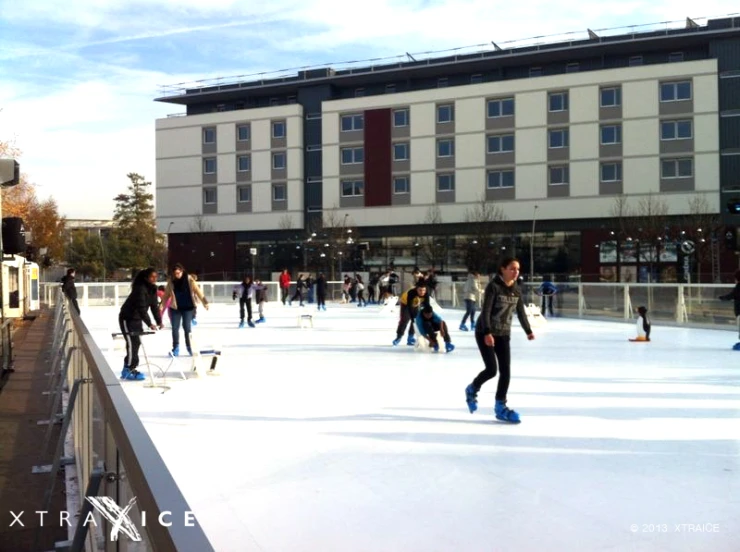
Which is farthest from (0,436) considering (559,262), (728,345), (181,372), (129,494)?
(559,262)

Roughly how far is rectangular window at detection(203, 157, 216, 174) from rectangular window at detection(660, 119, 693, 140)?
35.8 metres

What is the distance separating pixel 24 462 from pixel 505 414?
4.41m

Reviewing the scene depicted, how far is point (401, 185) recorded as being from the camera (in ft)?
218

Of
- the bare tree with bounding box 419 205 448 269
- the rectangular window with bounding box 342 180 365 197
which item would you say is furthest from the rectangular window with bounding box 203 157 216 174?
the bare tree with bounding box 419 205 448 269

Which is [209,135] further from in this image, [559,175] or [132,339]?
[132,339]

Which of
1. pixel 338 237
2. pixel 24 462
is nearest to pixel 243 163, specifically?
pixel 338 237

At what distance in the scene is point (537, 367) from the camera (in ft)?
45.0

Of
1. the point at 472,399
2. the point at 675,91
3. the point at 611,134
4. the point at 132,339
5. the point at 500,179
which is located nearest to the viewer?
the point at 472,399

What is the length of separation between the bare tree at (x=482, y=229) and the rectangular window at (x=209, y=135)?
2339 centimetres

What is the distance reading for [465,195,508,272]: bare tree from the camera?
2404 inches

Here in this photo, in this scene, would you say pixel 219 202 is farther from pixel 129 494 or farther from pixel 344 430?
pixel 129 494

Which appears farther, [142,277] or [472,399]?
[142,277]

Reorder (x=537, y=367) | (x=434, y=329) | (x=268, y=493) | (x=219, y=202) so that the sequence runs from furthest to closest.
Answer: (x=219, y=202)
(x=434, y=329)
(x=537, y=367)
(x=268, y=493)

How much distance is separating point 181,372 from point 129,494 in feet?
31.5
